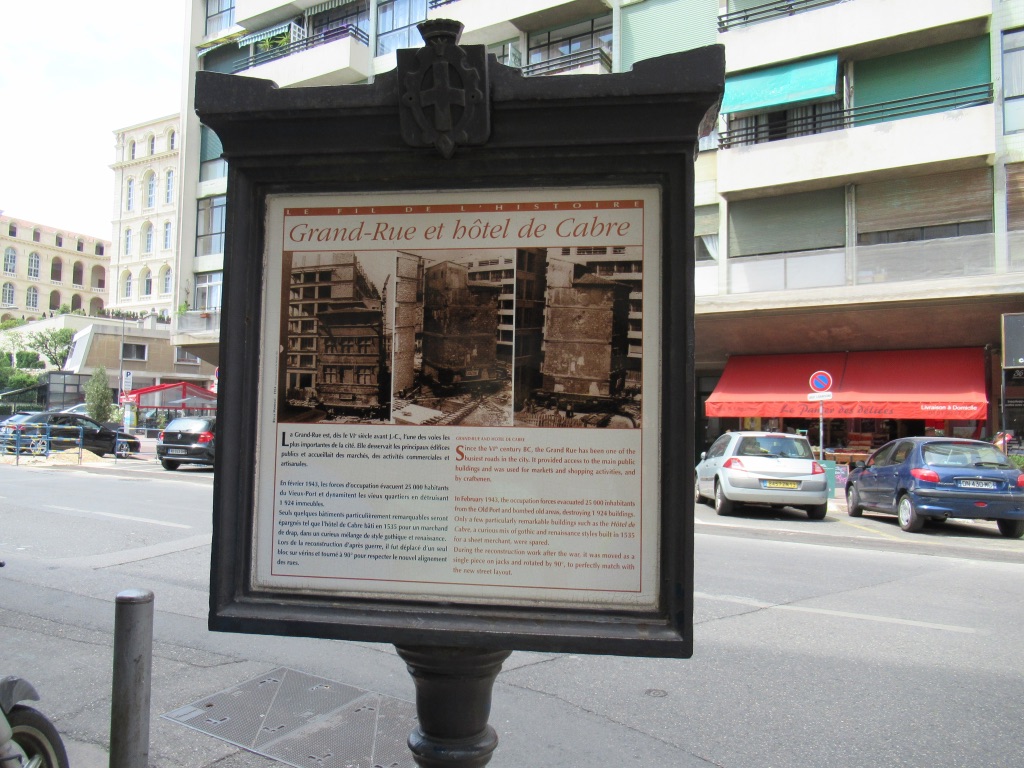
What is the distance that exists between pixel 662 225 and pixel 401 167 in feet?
1.63

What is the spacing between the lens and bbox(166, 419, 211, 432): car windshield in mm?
20812

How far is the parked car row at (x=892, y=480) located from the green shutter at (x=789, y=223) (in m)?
7.80

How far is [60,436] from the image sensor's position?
24.6 metres

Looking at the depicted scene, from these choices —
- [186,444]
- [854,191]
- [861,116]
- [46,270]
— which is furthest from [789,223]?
[46,270]

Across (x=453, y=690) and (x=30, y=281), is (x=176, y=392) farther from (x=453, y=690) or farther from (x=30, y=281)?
(x=30, y=281)

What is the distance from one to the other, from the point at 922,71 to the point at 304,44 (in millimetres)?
20842

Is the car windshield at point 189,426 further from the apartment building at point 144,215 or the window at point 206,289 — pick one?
the apartment building at point 144,215

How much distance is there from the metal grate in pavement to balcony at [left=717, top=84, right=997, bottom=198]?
1841cm

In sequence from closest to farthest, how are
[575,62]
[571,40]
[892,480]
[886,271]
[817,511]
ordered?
[892,480], [817,511], [886,271], [575,62], [571,40]

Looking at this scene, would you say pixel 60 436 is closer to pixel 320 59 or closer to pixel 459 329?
pixel 320 59

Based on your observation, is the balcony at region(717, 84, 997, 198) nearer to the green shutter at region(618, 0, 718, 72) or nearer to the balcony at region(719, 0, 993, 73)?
the balcony at region(719, 0, 993, 73)

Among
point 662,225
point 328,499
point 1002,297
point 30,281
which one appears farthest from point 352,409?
point 30,281

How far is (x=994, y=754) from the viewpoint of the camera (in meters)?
3.72

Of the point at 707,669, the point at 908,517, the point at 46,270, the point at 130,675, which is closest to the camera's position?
the point at 130,675
